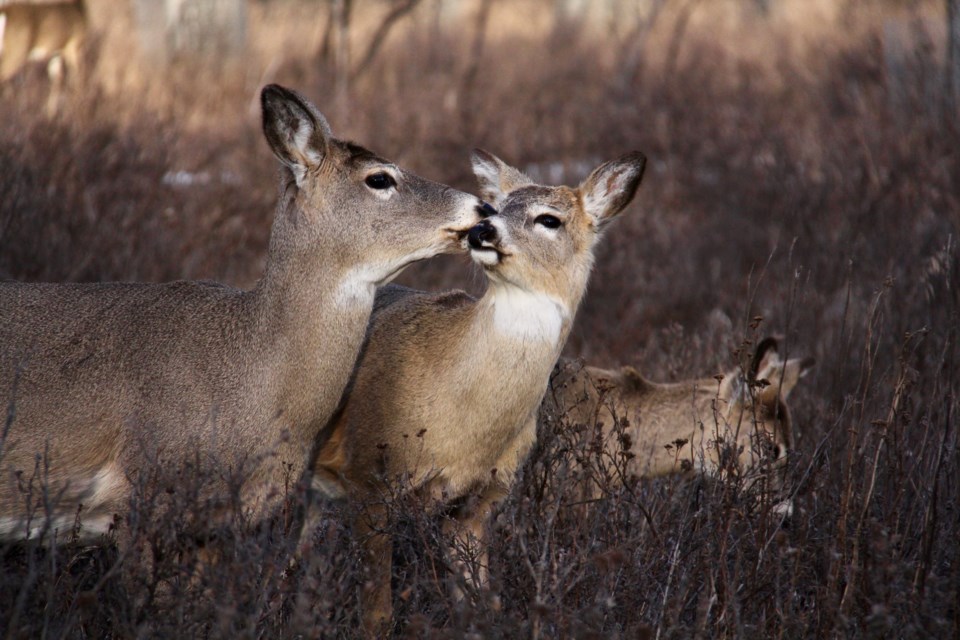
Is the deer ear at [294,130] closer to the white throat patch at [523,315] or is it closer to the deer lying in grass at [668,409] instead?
the white throat patch at [523,315]

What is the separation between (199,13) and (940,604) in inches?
534

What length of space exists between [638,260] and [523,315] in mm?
5432

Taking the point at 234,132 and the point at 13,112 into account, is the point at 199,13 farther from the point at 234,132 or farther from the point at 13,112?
the point at 13,112

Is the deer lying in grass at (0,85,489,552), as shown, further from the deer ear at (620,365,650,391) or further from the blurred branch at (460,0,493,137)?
the blurred branch at (460,0,493,137)

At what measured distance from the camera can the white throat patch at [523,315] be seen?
5031 mm

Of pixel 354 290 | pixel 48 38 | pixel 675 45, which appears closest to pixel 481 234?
pixel 354 290

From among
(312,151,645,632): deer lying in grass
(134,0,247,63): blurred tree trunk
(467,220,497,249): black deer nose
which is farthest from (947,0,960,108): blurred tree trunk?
(134,0,247,63): blurred tree trunk

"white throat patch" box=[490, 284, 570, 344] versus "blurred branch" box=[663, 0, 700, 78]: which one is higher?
"white throat patch" box=[490, 284, 570, 344]

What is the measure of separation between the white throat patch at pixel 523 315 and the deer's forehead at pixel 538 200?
1.23 ft

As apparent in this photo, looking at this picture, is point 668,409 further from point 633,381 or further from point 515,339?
point 515,339

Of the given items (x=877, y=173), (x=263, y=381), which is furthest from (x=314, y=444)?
(x=877, y=173)

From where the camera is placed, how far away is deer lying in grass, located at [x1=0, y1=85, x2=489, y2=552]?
14.5 ft

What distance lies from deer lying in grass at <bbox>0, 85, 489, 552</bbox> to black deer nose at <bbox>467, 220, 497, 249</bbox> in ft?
0.22

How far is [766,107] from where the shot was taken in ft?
47.6
